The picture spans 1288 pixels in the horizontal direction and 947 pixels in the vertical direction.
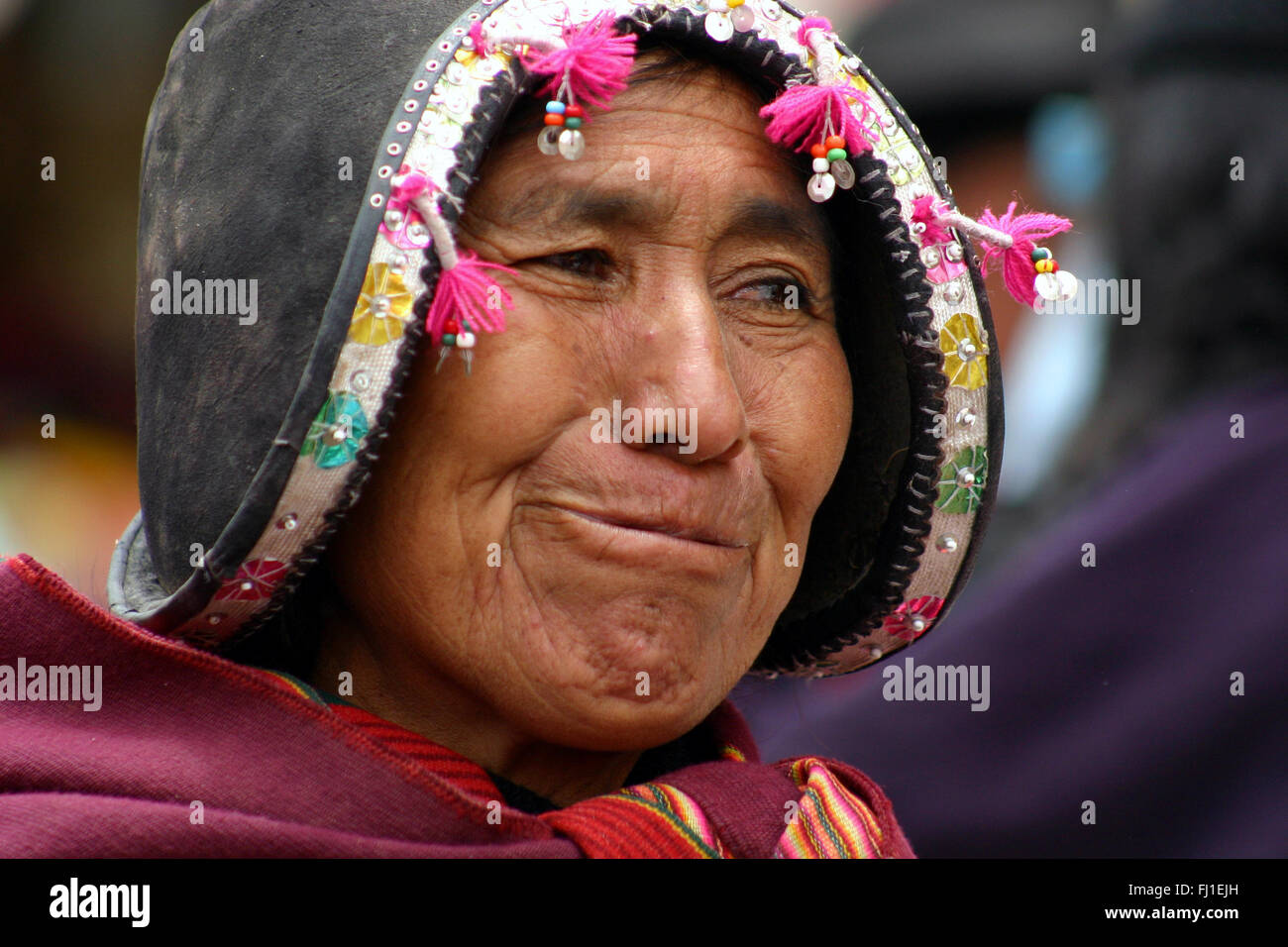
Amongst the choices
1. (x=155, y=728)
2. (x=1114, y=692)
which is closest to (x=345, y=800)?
(x=155, y=728)

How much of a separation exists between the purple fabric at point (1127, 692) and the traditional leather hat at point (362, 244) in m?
1.65

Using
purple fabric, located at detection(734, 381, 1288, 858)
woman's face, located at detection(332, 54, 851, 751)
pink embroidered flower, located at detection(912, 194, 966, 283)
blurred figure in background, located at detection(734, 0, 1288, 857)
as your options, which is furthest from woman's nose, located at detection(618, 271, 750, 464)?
purple fabric, located at detection(734, 381, 1288, 858)

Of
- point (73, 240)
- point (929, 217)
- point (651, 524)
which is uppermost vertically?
point (73, 240)

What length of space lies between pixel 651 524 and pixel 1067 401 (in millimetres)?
4432

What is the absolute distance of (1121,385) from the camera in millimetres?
5230

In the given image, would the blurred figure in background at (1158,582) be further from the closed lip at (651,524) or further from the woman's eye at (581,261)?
the woman's eye at (581,261)

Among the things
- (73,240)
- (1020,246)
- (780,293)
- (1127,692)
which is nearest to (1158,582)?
(1127,692)

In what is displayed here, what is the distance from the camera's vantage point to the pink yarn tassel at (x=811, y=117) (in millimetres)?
2488

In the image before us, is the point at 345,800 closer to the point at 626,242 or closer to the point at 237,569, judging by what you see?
the point at 237,569

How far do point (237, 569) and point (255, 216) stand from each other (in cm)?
50

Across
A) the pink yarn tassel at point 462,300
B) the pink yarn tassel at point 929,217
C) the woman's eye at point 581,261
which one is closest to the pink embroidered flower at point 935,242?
the pink yarn tassel at point 929,217

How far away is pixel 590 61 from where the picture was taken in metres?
2.34

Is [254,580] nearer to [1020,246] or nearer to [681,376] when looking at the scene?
[681,376]
